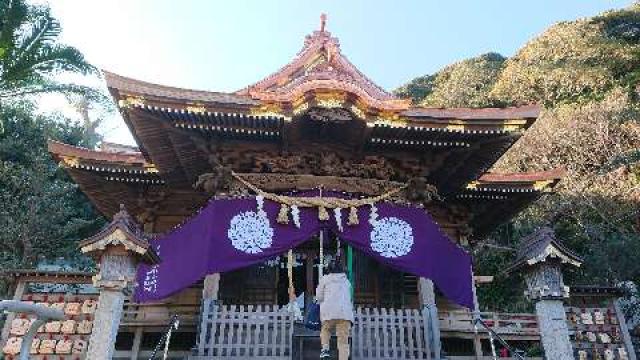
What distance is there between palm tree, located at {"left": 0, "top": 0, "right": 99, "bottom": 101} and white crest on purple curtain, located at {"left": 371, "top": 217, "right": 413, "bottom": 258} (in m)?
9.92

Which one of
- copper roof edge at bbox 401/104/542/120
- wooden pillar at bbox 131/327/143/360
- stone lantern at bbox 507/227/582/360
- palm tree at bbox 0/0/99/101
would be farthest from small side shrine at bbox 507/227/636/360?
palm tree at bbox 0/0/99/101

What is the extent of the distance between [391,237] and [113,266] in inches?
188

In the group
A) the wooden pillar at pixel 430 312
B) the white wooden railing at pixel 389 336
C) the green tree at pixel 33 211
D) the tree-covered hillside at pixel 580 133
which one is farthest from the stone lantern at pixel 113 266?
the tree-covered hillside at pixel 580 133

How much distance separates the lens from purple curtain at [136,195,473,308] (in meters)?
9.38

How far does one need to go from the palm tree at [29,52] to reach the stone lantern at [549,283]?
1267 centimetres

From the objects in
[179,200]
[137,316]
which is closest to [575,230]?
[179,200]

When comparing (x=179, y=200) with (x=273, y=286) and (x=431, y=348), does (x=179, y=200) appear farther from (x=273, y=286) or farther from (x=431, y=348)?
(x=431, y=348)

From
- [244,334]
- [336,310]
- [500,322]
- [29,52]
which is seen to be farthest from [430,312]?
[29,52]

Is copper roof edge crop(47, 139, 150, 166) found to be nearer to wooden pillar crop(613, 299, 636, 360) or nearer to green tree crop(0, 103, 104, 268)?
wooden pillar crop(613, 299, 636, 360)

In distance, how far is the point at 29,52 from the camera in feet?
47.8

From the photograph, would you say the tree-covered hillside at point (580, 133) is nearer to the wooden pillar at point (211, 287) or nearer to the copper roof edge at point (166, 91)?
the wooden pillar at point (211, 287)

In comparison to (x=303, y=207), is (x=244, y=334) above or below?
below

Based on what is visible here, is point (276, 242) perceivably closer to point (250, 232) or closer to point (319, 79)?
point (250, 232)

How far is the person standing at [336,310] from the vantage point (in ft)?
24.1
